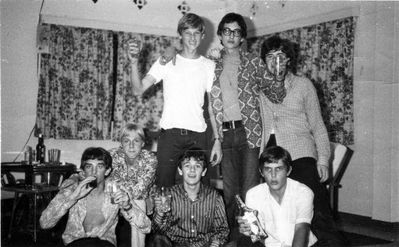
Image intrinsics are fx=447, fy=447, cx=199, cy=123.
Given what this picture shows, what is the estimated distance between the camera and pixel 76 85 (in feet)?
17.9

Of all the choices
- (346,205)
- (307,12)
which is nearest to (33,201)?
(346,205)

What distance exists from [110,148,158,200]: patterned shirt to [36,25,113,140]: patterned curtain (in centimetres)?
272

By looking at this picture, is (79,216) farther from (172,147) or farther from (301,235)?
(301,235)

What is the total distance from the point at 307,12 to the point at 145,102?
228 cm

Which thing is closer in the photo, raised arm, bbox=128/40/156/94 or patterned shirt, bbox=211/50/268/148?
raised arm, bbox=128/40/156/94

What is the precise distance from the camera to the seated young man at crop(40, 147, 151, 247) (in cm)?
230

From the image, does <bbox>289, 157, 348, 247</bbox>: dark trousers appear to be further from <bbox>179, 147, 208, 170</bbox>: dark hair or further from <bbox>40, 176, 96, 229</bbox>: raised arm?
<bbox>40, 176, 96, 229</bbox>: raised arm

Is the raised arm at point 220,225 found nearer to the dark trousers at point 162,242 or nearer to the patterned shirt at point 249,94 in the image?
the dark trousers at point 162,242

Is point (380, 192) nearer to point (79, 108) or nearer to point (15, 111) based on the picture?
point (79, 108)

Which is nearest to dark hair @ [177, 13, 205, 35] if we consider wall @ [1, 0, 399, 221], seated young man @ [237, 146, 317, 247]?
seated young man @ [237, 146, 317, 247]

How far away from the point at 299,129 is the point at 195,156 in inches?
23.3

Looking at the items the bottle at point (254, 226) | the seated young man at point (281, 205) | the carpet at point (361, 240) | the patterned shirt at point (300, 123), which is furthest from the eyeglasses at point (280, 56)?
the carpet at point (361, 240)

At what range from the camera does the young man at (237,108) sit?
2.47 metres

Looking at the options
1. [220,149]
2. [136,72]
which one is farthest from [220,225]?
[136,72]
